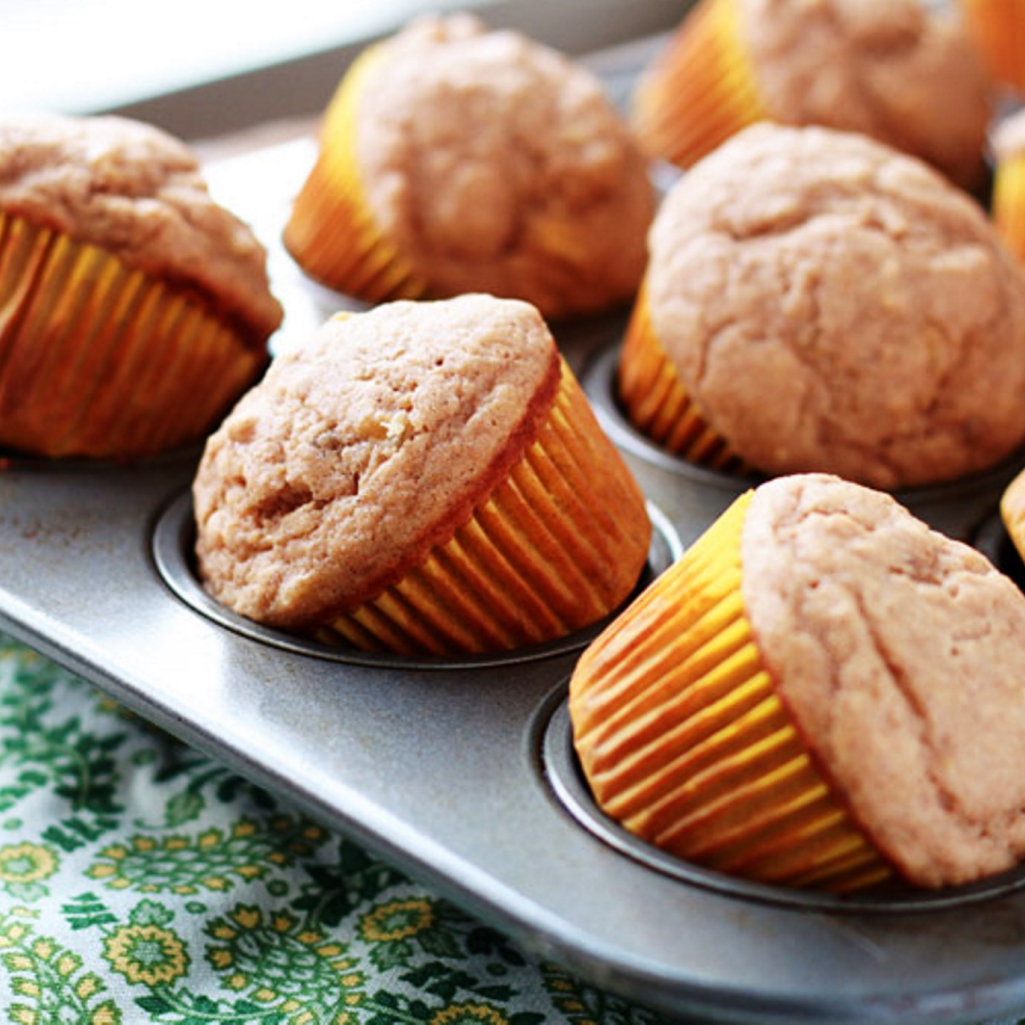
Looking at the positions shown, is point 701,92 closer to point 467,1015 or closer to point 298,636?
point 298,636

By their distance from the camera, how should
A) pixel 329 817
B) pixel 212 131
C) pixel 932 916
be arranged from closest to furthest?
pixel 932 916
pixel 329 817
pixel 212 131

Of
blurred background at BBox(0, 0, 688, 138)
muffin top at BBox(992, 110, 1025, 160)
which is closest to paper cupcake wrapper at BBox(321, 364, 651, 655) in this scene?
muffin top at BBox(992, 110, 1025, 160)

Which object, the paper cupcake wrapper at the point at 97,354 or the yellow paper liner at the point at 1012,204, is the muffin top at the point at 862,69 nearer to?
the yellow paper liner at the point at 1012,204

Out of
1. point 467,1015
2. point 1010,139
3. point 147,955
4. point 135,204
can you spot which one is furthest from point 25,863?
point 1010,139

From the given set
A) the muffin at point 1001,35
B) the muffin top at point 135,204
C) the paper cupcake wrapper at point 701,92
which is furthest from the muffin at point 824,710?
the muffin at point 1001,35

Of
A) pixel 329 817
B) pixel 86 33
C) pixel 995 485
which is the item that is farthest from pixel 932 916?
pixel 86 33

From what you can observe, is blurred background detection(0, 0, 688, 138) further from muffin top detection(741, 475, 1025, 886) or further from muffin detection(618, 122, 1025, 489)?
muffin top detection(741, 475, 1025, 886)

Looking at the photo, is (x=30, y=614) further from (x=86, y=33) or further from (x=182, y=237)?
(x=86, y=33)
